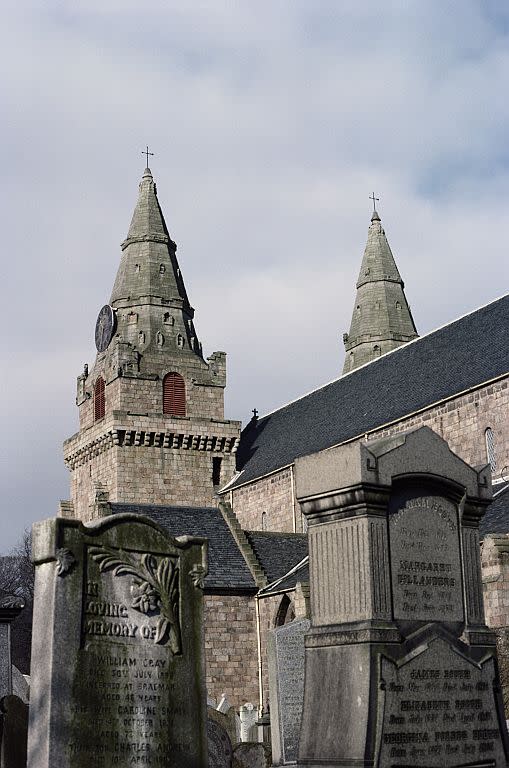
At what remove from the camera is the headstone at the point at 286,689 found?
619 inches

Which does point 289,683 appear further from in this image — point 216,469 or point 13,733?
point 216,469

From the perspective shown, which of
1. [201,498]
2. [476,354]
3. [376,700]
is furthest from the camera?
[201,498]

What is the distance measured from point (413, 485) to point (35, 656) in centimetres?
338

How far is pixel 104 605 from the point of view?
9102 mm

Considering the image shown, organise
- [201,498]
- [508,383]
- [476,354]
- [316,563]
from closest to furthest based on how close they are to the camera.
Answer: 1. [316,563]
2. [508,383]
3. [476,354]
4. [201,498]

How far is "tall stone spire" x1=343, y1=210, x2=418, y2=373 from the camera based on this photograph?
6291cm

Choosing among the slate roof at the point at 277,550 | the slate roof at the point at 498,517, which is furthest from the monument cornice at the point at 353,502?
the slate roof at the point at 277,550

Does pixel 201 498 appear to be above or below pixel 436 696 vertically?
above

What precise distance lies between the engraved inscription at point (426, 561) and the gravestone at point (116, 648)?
70.1 inches

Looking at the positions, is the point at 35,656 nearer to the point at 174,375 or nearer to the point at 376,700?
the point at 376,700

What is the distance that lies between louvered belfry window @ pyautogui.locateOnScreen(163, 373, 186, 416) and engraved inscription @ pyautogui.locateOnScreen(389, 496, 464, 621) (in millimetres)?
43796

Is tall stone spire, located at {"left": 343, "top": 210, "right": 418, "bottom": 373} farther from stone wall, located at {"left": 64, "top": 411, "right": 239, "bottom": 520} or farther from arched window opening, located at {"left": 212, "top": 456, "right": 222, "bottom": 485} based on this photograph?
arched window opening, located at {"left": 212, "top": 456, "right": 222, "bottom": 485}

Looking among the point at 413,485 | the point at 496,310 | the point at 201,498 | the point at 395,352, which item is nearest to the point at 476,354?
the point at 496,310

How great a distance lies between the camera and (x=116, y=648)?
29.8 ft
